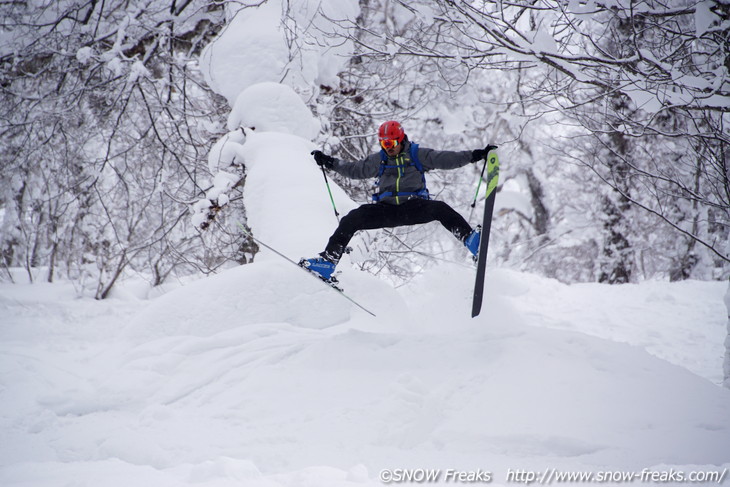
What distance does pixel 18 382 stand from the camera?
3805 millimetres

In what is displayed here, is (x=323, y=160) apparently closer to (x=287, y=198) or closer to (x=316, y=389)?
(x=287, y=198)

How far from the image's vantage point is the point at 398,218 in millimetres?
4082

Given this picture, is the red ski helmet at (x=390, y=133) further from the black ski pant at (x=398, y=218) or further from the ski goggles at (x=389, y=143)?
the black ski pant at (x=398, y=218)

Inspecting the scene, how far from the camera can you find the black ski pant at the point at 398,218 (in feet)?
13.4

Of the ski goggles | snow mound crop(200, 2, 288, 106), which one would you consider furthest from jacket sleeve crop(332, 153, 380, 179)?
snow mound crop(200, 2, 288, 106)

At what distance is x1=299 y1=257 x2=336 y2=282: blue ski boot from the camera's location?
14.1 feet

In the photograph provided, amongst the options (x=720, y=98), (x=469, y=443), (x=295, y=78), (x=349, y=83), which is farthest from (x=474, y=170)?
(x=469, y=443)

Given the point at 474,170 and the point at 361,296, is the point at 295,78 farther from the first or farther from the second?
the point at 474,170

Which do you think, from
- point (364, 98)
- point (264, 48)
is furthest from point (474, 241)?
point (364, 98)

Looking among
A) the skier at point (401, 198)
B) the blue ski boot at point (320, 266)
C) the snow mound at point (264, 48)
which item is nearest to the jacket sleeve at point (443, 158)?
the skier at point (401, 198)

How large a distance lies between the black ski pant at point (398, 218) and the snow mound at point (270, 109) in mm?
2688

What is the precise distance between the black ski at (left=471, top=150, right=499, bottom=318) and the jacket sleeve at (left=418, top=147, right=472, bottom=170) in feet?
0.73

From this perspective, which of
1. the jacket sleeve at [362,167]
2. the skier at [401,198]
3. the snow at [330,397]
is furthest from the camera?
the jacket sleeve at [362,167]

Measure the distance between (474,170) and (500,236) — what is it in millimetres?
2688
